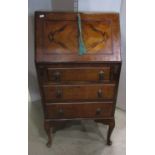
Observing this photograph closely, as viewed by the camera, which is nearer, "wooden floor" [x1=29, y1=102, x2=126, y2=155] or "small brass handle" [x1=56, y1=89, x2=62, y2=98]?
"small brass handle" [x1=56, y1=89, x2=62, y2=98]

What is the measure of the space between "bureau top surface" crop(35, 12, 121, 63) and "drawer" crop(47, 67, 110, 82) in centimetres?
7

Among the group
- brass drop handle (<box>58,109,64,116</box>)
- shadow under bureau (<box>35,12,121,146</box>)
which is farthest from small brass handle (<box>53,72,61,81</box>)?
brass drop handle (<box>58,109,64,116</box>)

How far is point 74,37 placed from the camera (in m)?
1.46

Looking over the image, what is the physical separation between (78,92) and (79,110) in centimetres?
17

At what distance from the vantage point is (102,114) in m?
1.70

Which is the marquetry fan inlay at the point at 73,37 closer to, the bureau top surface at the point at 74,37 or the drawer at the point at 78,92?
the bureau top surface at the point at 74,37

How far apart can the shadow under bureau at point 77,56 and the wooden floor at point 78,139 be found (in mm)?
497

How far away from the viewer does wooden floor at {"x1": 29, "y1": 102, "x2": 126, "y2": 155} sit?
185cm

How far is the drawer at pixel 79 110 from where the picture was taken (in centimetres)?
163

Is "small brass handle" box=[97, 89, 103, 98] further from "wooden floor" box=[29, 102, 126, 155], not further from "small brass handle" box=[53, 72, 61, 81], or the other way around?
"wooden floor" box=[29, 102, 126, 155]

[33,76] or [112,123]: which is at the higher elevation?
[33,76]
